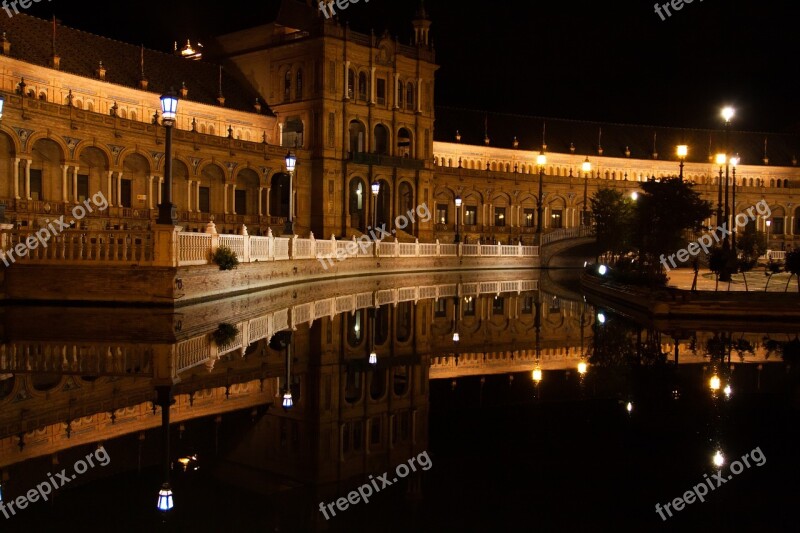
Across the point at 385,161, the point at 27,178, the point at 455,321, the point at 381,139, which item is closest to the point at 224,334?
the point at 455,321

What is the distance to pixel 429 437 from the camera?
27.3 feet

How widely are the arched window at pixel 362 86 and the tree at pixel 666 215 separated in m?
38.2

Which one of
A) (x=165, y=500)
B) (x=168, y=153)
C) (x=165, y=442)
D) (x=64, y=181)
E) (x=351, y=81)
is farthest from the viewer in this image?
(x=351, y=81)

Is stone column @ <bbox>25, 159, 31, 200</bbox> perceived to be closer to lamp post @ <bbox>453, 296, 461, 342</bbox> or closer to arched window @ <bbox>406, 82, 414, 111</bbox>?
lamp post @ <bbox>453, 296, 461, 342</bbox>

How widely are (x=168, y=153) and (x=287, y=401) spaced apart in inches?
497

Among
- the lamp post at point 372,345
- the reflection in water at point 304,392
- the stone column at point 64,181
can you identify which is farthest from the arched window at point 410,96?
the reflection in water at point 304,392

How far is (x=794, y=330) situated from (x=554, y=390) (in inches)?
462

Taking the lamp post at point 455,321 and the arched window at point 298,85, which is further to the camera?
the arched window at point 298,85

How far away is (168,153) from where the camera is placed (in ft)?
67.7

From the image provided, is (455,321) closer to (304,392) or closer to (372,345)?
(372,345)

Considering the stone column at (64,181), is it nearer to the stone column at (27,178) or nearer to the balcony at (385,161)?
the stone column at (27,178)

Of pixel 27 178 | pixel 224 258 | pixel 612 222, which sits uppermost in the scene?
pixel 27 178

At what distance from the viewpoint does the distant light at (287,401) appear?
9.55m

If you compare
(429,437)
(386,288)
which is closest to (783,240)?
(386,288)
